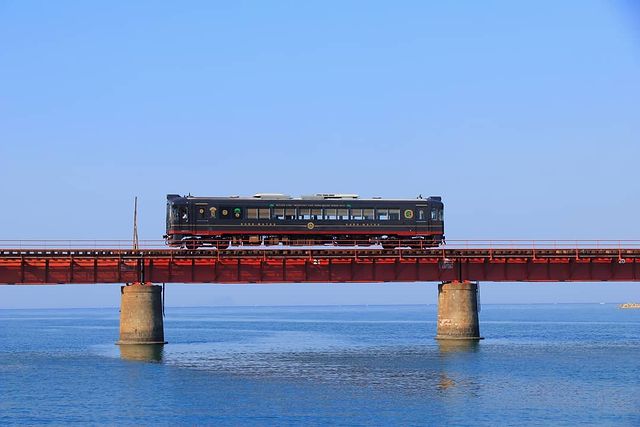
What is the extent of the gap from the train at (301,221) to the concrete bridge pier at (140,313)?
5321mm

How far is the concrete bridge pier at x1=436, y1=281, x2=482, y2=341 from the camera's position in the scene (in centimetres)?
7894

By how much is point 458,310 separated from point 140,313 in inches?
949

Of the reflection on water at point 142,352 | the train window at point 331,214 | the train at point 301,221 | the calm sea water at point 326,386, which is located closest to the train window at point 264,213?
the train at point 301,221

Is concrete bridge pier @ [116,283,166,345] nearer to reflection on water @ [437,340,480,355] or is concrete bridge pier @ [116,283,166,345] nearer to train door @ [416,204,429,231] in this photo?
train door @ [416,204,429,231]

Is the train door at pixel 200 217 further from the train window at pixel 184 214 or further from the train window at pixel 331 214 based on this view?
the train window at pixel 331 214

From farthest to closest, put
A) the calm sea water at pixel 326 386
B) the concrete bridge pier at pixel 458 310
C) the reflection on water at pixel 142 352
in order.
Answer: the concrete bridge pier at pixel 458 310, the reflection on water at pixel 142 352, the calm sea water at pixel 326 386

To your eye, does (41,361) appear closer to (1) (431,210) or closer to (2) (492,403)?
(1) (431,210)

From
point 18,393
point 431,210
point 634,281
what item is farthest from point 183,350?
point 634,281

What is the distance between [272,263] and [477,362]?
18.1 m

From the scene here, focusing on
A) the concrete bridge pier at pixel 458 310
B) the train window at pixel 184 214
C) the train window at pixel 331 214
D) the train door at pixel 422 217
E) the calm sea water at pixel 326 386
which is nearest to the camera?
the calm sea water at pixel 326 386

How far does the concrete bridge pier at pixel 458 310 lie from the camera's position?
78938mm

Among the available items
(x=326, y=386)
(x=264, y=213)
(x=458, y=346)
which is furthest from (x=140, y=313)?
(x=326, y=386)

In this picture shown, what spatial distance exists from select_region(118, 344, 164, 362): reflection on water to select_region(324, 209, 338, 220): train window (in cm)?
1586

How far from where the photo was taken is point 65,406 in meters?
47.6
